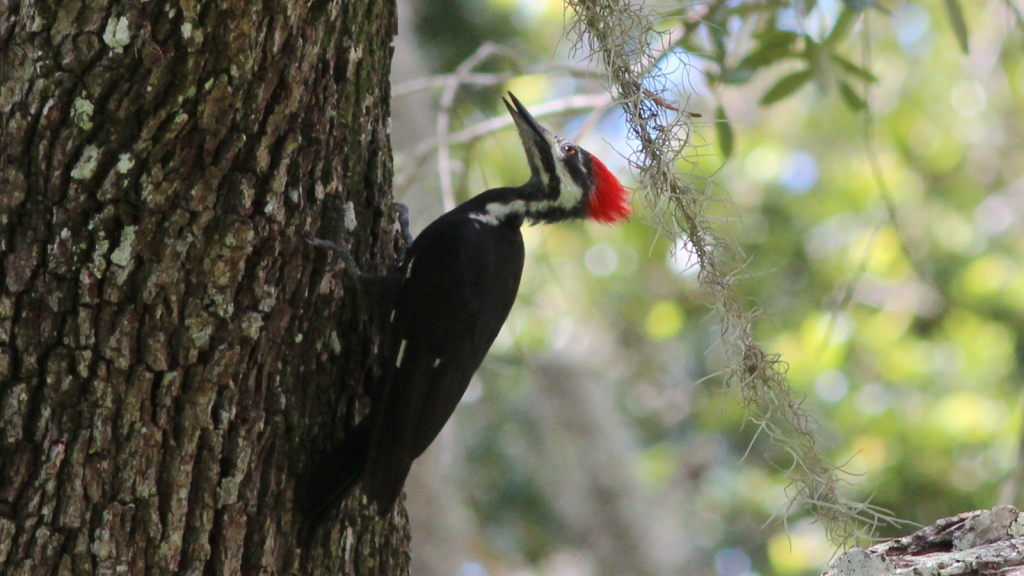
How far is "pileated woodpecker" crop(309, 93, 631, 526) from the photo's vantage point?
6.90ft

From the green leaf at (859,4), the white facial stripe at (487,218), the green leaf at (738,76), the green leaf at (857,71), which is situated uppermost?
the green leaf at (859,4)

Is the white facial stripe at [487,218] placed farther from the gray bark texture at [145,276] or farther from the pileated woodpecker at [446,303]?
the gray bark texture at [145,276]

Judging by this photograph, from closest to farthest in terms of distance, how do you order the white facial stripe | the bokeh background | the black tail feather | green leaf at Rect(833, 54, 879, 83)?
the black tail feather → the white facial stripe → green leaf at Rect(833, 54, 879, 83) → the bokeh background

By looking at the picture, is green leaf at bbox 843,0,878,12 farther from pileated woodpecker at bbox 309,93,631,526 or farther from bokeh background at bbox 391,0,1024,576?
bokeh background at bbox 391,0,1024,576

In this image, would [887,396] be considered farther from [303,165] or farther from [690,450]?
[303,165]

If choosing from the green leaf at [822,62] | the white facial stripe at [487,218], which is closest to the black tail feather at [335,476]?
the white facial stripe at [487,218]

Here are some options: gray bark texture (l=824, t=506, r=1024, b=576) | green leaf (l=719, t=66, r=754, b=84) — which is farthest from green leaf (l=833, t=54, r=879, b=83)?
gray bark texture (l=824, t=506, r=1024, b=576)

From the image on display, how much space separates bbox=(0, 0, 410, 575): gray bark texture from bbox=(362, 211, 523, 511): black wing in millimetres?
332

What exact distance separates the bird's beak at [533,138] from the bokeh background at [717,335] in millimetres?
860

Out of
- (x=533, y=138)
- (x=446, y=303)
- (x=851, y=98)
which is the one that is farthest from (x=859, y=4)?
(x=446, y=303)

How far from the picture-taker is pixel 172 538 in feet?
5.62

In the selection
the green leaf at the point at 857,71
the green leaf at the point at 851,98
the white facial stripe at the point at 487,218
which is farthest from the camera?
the green leaf at the point at 851,98

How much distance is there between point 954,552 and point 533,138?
5.47 ft

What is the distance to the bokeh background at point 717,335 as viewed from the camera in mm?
5137
